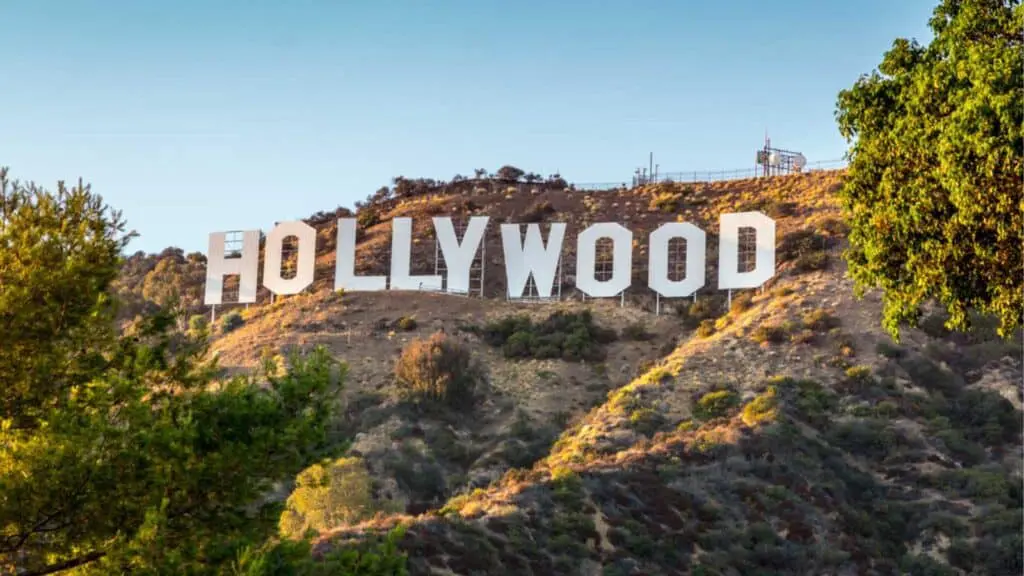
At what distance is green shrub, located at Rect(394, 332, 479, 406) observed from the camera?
2498 inches

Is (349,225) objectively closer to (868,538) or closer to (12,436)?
(868,538)

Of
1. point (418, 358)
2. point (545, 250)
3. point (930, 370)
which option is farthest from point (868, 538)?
point (545, 250)

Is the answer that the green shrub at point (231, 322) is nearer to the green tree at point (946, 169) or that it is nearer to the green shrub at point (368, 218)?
the green shrub at point (368, 218)

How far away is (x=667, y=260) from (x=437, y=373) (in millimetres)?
13966

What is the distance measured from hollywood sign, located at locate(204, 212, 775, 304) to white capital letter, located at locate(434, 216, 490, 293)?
5 centimetres

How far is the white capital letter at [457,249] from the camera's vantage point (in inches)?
2904

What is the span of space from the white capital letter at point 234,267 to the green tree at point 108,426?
5451cm

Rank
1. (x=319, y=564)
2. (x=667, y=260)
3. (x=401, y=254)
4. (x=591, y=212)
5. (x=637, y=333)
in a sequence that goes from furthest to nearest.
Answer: (x=591, y=212) → (x=401, y=254) → (x=667, y=260) → (x=637, y=333) → (x=319, y=564)

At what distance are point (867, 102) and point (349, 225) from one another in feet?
160

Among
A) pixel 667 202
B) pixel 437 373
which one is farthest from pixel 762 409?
pixel 667 202

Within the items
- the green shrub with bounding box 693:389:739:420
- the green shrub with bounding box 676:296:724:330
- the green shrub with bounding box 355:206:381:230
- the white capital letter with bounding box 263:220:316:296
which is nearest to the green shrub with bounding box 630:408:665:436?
the green shrub with bounding box 693:389:739:420

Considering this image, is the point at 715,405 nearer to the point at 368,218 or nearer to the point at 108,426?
the point at 368,218

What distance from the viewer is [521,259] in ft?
240

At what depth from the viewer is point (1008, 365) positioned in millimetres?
61562
